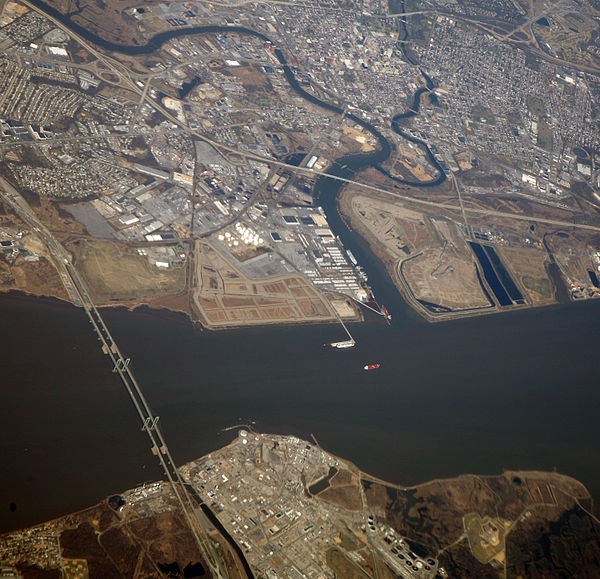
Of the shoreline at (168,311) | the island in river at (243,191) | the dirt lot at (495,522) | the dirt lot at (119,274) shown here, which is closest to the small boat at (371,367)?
the shoreline at (168,311)

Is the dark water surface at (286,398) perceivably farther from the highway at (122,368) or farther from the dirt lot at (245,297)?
the dirt lot at (245,297)

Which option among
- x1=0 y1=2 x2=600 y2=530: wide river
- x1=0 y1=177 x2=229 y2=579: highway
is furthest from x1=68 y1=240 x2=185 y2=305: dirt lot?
x1=0 y1=2 x2=600 y2=530: wide river

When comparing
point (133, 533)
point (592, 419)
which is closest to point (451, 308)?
point (592, 419)

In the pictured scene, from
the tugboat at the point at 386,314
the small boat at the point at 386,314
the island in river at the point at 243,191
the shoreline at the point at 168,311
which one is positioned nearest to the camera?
the shoreline at the point at 168,311

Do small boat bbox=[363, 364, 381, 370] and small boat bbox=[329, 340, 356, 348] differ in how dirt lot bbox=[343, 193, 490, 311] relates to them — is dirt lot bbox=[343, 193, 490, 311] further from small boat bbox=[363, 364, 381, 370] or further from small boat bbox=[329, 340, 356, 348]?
small boat bbox=[363, 364, 381, 370]

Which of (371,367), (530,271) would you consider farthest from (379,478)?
(530,271)

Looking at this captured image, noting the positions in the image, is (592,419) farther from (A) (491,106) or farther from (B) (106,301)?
(A) (491,106)
